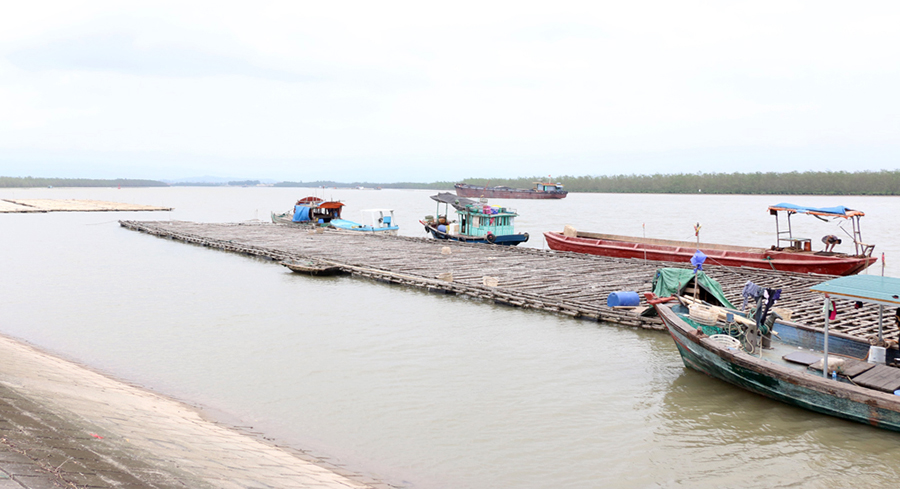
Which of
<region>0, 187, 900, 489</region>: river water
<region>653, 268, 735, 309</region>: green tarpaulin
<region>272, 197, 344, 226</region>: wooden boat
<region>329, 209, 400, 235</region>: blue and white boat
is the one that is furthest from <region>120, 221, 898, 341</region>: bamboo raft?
<region>272, 197, 344, 226</region>: wooden boat

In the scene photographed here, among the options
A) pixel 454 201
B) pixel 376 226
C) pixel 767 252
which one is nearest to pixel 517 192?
pixel 376 226

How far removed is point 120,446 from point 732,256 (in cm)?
2418

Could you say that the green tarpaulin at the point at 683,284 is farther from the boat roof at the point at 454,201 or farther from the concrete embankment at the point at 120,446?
the boat roof at the point at 454,201

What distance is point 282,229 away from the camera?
151 ft

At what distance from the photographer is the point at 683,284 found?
1466 centimetres

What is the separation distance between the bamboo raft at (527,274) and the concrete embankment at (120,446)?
10.6m

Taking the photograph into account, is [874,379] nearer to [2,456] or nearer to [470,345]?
[470,345]

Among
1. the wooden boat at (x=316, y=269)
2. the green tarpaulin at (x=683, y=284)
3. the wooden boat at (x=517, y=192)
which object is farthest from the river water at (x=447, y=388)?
the wooden boat at (x=517, y=192)

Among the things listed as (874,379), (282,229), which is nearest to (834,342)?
(874,379)

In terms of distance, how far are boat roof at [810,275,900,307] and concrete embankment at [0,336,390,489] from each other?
7607 millimetres

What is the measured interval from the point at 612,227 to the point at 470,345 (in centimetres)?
5039

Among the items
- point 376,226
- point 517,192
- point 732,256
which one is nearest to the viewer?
point 732,256

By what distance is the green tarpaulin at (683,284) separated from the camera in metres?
14.2

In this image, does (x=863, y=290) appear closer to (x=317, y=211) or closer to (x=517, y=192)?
(x=317, y=211)
